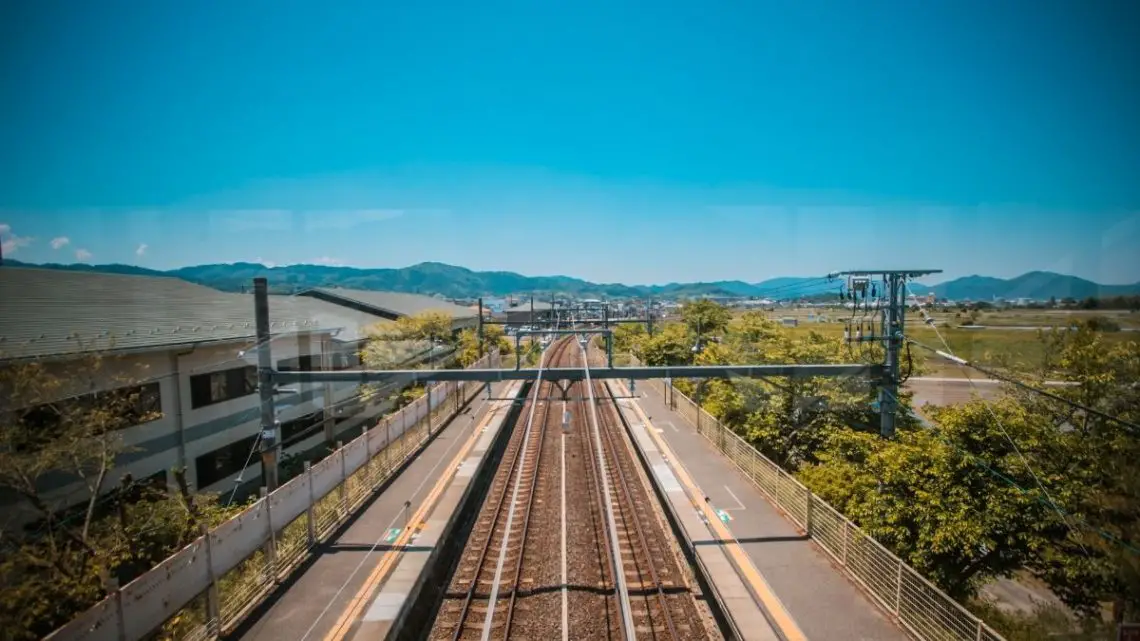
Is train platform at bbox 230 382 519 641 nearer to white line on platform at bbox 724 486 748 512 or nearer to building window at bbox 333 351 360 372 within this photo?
building window at bbox 333 351 360 372

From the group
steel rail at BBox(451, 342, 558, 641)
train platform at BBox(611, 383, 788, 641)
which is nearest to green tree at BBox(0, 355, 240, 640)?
steel rail at BBox(451, 342, 558, 641)

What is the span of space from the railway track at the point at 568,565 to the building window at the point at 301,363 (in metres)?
7.40

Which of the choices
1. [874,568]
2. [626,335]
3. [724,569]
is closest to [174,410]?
[724,569]

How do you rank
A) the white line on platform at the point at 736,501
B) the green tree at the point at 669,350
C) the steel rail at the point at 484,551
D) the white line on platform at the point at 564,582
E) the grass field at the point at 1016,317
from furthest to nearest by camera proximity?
Answer: the green tree at the point at 669,350 < the white line on platform at the point at 736,501 < the grass field at the point at 1016,317 < the steel rail at the point at 484,551 < the white line on platform at the point at 564,582

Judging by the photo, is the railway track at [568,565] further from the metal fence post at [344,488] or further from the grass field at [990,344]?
the grass field at [990,344]

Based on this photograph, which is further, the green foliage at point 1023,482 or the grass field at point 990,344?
the grass field at point 990,344

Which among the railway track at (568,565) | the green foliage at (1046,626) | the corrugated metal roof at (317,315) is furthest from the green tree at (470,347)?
the green foliage at (1046,626)

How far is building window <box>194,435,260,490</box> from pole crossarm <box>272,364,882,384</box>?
412 centimetres

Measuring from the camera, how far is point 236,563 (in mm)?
8055

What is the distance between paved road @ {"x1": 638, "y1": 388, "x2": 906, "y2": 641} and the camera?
7.15 metres

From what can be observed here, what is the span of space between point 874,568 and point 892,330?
394 cm

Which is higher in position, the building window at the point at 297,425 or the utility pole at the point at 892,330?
the utility pole at the point at 892,330

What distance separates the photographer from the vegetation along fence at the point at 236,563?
5.93 m

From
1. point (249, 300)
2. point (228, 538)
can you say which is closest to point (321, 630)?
point (228, 538)
